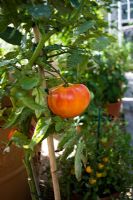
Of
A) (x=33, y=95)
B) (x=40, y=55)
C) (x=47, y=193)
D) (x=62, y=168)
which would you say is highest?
(x=40, y=55)

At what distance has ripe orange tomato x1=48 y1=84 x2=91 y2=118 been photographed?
1.11 m

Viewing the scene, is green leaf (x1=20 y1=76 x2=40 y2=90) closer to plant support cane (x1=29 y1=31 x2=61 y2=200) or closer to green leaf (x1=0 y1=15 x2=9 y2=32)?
plant support cane (x1=29 y1=31 x2=61 y2=200)

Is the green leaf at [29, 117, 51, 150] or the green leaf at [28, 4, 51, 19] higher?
the green leaf at [28, 4, 51, 19]

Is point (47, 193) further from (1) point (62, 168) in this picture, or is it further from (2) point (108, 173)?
(2) point (108, 173)

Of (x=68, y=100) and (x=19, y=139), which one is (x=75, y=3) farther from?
(x=19, y=139)

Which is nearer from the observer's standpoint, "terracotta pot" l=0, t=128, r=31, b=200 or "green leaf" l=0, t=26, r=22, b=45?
"green leaf" l=0, t=26, r=22, b=45

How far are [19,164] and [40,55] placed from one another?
103 centimetres

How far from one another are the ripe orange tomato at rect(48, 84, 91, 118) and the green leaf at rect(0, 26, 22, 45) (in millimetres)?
198

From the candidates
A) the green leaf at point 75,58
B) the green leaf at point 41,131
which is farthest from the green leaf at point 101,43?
the green leaf at point 41,131

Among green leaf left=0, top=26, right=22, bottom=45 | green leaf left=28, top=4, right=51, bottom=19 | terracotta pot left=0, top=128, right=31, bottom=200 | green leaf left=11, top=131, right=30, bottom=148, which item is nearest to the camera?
green leaf left=28, top=4, right=51, bottom=19

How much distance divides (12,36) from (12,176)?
3.59 feet

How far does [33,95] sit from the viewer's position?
1131 millimetres

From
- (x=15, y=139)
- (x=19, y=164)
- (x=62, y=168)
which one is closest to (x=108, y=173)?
(x=62, y=168)

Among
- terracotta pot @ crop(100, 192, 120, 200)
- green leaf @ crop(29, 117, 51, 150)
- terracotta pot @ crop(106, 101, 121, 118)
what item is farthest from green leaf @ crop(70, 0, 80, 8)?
terracotta pot @ crop(106, 101, 121, 118)
